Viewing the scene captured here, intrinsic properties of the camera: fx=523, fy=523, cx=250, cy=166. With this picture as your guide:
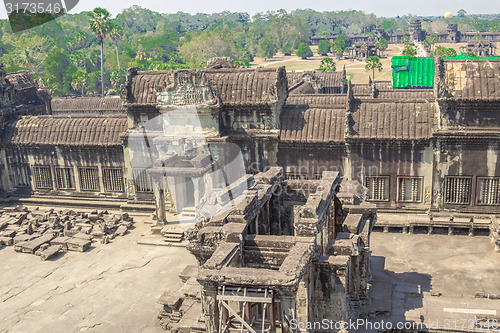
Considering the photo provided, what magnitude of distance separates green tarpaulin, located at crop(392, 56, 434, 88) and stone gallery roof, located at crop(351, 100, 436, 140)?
33112 mm

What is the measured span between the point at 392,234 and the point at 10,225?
932 inches

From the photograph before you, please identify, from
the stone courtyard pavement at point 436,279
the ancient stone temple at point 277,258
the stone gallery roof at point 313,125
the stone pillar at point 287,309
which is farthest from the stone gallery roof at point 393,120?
the stone pillar at point 287,309

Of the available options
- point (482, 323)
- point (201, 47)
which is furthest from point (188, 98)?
point (201, 47)

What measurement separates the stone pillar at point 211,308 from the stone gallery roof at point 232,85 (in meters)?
18.0

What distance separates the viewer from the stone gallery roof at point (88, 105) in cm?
6106

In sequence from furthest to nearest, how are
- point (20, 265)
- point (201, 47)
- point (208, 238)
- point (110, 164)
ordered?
point (201, 47)
point (110, 164)
point (20, 265)
point (208, 238)

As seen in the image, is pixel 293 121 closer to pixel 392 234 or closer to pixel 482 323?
pixel 392 234

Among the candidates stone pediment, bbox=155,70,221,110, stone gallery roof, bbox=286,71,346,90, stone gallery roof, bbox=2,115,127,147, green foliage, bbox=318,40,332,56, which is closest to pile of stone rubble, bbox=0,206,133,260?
stone gallery roof, bbox=2,115,127,147

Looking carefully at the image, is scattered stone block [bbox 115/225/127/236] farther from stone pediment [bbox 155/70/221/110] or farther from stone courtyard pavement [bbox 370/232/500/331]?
stone courtyard pavement [bbox 370/232/500/331]

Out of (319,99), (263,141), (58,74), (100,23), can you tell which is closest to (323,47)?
(58,74)

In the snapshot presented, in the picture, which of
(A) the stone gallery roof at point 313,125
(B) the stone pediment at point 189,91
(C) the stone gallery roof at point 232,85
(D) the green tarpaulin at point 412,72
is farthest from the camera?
(D) the green tarpaulin at point 412,72

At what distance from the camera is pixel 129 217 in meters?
34.4

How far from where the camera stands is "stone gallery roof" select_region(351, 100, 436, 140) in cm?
3034

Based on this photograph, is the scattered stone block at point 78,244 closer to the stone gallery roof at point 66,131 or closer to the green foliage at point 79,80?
the stone gallery roof at point 66,131
